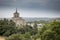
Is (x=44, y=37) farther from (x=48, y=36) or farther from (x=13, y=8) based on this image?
(x=13, y=8)

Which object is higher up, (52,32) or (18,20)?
(52,32)

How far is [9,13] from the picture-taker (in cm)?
783

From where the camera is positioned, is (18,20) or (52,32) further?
(18,20)

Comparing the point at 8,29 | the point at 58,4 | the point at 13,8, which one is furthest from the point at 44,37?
the point at 13,8

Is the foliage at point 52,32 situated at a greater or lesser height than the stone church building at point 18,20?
greater

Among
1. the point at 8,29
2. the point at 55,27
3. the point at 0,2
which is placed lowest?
the point at 8,29

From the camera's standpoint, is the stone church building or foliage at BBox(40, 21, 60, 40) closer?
foliage at BBox(40, 21, 60, 40)

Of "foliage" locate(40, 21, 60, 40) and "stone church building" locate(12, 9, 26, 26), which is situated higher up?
"foliage" locate(40, 21, 60, 40)

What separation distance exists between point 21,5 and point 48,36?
5634 mm

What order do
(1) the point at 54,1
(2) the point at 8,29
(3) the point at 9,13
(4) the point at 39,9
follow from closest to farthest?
(2) the point at 8,29, (1) the point at 54,1, (3) the point at 9,13, (4) the point at 39,9

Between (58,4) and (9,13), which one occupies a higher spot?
(58,4)

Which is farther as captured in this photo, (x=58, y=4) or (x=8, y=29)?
(x=58, y=4)

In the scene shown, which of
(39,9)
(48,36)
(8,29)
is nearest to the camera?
(48,36)

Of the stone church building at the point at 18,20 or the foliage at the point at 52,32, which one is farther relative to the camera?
the stone church building at the point at 18,20
